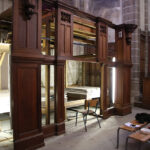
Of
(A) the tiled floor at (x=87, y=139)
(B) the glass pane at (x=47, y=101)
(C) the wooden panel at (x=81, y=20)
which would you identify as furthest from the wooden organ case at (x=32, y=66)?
(C) the wooden panel at (x=81, y=20)

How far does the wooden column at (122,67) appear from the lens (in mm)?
7945

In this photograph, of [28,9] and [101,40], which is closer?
[28,9]

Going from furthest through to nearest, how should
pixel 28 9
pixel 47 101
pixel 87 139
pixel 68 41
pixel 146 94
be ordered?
pixel 146 94 < pixel 68 41 < pixel 47 101 < pixel 87 139 < pixel 28 9

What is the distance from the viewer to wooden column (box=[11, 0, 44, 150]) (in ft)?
14.0

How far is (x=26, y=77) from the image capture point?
4.47m

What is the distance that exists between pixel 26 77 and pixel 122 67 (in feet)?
15.6

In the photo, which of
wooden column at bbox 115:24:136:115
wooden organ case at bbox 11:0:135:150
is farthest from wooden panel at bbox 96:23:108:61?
wooden organ case at bbox 11:0:135:150

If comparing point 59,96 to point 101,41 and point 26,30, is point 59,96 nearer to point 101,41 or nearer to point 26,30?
point 26,30

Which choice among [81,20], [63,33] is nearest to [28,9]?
[63,33]

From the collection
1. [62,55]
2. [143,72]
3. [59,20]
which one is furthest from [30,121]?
[143,72]

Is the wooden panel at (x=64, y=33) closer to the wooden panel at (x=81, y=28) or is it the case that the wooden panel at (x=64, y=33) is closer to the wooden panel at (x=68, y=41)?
the wooden panel at (x=68, y=41)

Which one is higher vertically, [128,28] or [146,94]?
[128,28]

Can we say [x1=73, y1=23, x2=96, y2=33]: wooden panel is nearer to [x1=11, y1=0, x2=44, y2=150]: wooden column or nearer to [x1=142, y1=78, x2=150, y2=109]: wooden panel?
[x1=11, y1=0, x2=44, y2=150]: wooden column

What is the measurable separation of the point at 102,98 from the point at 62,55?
263 centimetres
